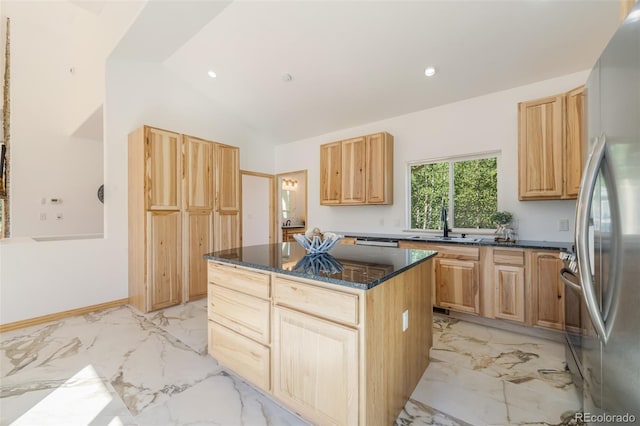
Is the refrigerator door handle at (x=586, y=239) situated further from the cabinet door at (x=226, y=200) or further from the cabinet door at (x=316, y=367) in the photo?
the cabinet door at (x=226, y=200)

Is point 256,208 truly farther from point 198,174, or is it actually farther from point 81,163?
point 81,163

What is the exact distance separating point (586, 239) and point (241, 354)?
1.88 metres

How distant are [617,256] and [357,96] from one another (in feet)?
11.0

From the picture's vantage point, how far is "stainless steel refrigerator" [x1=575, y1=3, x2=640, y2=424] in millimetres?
816

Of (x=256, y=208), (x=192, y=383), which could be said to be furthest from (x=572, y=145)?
A: (x=256, y=208)

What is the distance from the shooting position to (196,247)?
3.73 metres

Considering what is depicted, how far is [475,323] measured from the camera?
2928 mm

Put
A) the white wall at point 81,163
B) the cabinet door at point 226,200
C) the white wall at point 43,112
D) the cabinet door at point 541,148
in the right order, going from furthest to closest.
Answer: the white wall at point 43,112 → the cabinet door at point 226,200 → the white wall at point 81,163 → the cabinet door at point 541,148

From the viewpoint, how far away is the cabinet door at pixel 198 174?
363 centimetres

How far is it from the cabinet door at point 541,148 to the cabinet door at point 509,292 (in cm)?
78

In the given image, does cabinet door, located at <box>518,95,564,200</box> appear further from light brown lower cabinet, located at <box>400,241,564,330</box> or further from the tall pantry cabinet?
the tall pantry cabinet

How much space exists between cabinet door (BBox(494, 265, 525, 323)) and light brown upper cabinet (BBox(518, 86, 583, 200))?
78 cm

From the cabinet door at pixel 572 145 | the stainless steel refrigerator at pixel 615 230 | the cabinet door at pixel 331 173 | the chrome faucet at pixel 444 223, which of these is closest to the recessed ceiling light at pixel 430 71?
the cabinet door at pixel 572 145

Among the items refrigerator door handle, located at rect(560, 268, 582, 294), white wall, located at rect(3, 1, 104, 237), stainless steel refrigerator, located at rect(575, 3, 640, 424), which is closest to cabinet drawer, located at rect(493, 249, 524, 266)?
Answer: refrigerator door handle, located at rect(560, 268, 582, 294)
